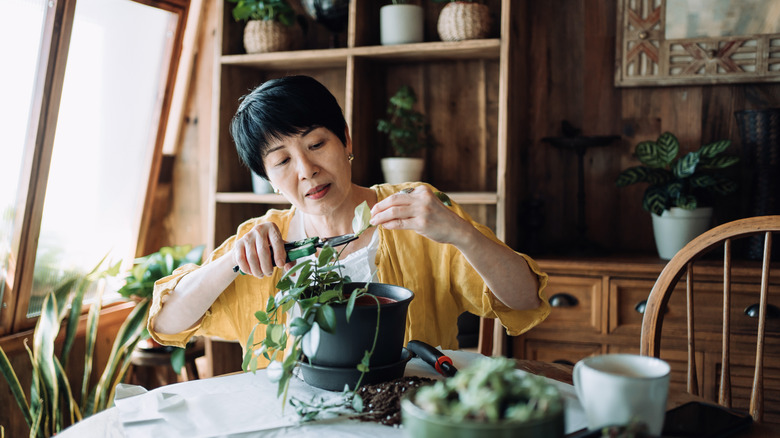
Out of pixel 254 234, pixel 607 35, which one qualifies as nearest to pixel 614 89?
pixel 607 35

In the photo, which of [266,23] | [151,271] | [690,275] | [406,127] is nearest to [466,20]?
[406,127]

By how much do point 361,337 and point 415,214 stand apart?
12.2 inches

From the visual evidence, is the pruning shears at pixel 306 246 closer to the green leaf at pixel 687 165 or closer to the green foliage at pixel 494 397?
the green foliage at pixel 494 397

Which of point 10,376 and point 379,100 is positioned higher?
point 379,100

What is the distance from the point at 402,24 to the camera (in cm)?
242

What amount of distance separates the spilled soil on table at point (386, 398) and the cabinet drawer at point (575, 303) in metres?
1.30

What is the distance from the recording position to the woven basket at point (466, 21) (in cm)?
228

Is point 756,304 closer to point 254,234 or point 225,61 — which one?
point 254,234

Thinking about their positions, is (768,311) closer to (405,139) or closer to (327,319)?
(405,139)

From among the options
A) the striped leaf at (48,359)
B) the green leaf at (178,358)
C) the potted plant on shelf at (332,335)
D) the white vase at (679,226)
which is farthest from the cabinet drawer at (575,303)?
the striped leaf at (48,359)

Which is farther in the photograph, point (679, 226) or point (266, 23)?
point (266, 23)

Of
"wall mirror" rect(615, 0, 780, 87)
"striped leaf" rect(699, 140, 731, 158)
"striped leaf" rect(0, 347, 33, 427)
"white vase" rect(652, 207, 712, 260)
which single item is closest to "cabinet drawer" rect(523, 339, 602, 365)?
"white vase" rect(652, 207, 712, 260)

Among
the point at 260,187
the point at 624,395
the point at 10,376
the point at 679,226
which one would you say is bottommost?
the point at 10,376

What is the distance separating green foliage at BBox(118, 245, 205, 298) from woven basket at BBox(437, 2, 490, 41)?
136 cm
